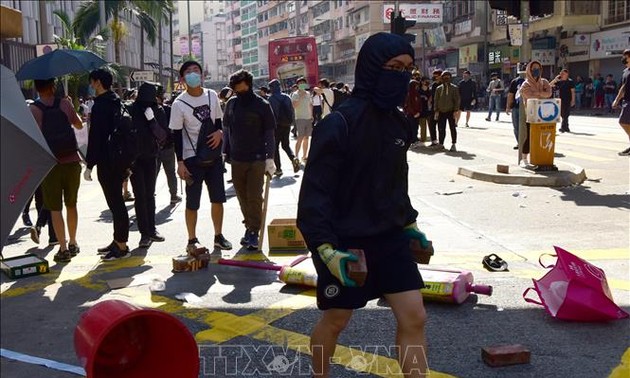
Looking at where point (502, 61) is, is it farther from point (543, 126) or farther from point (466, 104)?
point (543, 126)

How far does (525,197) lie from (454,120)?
6.60m

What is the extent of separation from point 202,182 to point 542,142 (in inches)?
250

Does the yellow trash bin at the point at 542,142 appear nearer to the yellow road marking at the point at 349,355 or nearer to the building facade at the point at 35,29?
the yellow road marking at the point at 349,355

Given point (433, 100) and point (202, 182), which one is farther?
point (433, 100)

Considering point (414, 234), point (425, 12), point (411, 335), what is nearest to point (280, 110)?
point (414, 234)

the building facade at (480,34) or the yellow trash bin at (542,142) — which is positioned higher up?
the building facade at (480,34)

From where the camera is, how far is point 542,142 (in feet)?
37.0

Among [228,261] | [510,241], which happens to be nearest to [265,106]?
[228,261]

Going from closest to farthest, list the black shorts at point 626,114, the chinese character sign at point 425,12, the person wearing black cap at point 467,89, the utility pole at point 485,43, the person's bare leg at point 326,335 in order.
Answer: the person's bare leg at point 326,335
the black shorts at point 626,114
the person wearing black cap at point 467,89
the utility pole at point 485,43
the chinese character sign at point 425,12

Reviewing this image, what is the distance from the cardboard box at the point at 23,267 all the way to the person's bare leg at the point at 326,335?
13.3ft

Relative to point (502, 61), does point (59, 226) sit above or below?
below

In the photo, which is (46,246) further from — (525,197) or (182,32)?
(182,32)

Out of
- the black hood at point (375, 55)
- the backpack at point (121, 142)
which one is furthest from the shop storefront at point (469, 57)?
the black hood at point (375, 55)

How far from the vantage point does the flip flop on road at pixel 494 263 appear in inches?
241
